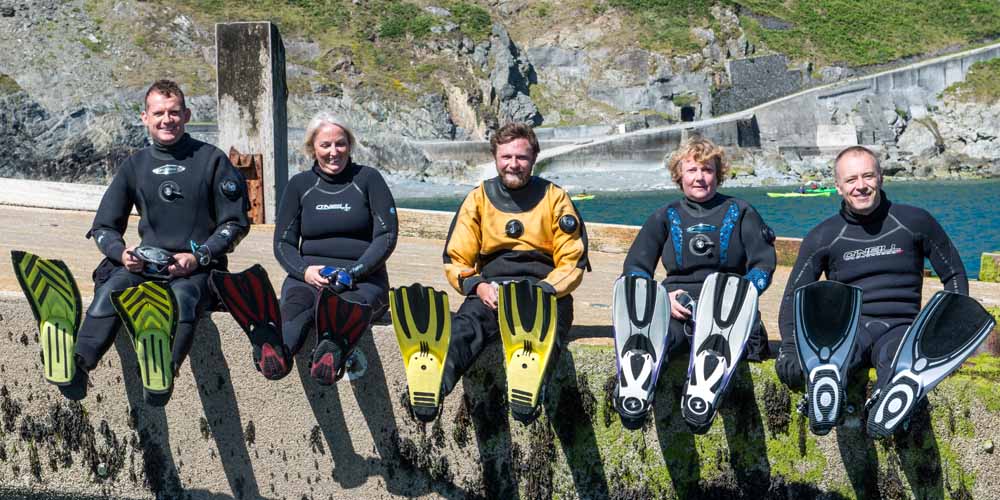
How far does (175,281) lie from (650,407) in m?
2.05

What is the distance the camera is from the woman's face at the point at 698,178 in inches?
158

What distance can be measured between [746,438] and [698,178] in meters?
1.08

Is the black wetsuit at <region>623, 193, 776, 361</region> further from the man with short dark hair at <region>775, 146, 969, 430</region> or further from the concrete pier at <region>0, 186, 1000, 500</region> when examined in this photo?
the concrete pier at <region>0, 186, 1000, 500</region>

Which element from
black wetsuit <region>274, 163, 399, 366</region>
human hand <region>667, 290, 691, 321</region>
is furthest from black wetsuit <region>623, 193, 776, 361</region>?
black wetsuit <region>274, 163, 399, 366</region>

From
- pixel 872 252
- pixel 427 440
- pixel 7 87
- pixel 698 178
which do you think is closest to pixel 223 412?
pixel 427 440

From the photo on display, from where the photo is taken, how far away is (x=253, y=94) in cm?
950

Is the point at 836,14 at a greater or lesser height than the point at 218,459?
greater

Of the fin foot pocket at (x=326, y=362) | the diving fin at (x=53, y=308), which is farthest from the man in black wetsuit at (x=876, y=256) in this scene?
the diving fin at (x=53, y=308)

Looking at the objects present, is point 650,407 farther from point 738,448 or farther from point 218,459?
point 218,459

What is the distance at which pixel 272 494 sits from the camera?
424cm

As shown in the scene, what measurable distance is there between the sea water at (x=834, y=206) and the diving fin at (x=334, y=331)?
20057 millimetres

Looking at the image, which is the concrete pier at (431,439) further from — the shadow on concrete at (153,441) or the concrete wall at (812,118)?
the concrete wall at (812,118)

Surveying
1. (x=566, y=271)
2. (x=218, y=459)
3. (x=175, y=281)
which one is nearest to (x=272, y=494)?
(x=218, y=459)

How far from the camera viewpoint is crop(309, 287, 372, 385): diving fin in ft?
12.4
